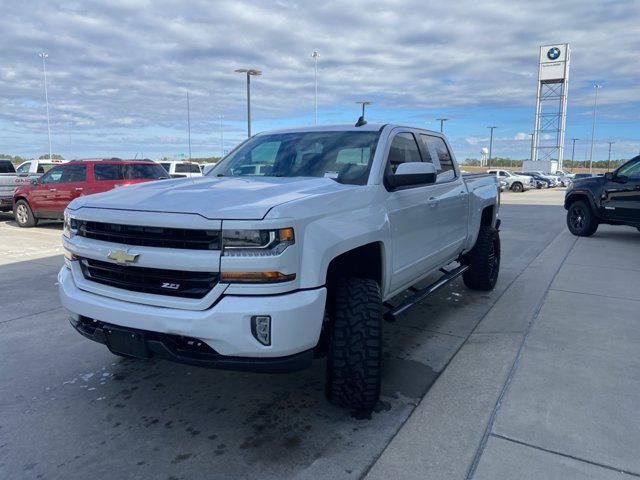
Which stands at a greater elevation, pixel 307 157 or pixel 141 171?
pixel 307 157

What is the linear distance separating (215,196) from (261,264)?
2.07 ft

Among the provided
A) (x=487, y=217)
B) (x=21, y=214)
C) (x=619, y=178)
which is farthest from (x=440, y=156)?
(x=21, y=214)

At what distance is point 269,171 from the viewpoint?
160 inches

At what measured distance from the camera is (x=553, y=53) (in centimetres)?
6156

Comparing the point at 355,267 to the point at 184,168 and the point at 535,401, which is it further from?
the point at 184,168

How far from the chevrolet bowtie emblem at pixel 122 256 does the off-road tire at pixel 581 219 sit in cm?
1064

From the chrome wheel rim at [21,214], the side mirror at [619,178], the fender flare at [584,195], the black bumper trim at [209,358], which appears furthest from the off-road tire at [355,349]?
the chrome wheel rim at [21,214]

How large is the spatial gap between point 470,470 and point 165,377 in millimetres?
2269

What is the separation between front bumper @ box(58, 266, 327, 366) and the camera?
2.51m

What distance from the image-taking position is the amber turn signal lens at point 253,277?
2539mm

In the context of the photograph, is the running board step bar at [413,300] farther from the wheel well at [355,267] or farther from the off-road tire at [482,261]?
the off-road tire at [482,261]

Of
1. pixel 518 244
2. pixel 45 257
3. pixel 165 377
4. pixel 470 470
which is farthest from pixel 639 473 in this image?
pixel 45 257

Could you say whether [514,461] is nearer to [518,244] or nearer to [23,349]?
[23,349]

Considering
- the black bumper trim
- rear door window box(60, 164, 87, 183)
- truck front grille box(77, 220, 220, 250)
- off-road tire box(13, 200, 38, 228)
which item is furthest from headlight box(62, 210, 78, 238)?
off-road tire box(13, 200, 38, 228)
